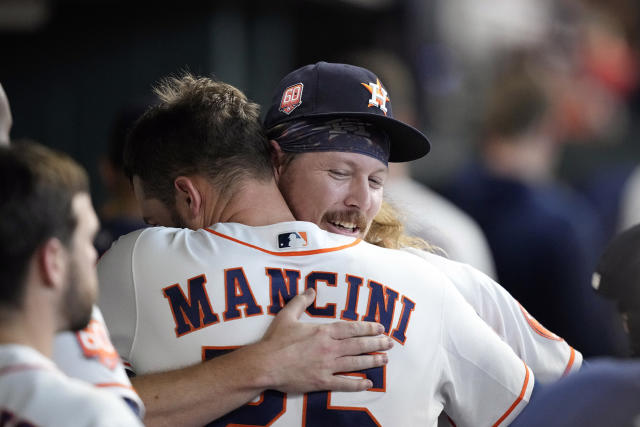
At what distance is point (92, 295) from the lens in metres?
1.53

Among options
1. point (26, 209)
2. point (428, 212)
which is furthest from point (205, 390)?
point (428, 212)

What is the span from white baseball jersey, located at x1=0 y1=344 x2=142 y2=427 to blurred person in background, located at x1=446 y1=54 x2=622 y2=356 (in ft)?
10.00

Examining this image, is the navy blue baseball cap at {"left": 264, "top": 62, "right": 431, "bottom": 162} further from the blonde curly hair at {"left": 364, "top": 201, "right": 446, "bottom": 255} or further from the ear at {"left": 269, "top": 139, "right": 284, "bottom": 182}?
the blonde curly hair at {"left": 364, "top": 201, "right": 446, "bottom": 255}

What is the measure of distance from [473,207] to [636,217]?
2.94 feet

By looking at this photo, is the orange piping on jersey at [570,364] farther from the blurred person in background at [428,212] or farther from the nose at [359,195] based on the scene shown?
the blurred person in background at [428,212]

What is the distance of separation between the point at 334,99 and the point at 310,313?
582 mm

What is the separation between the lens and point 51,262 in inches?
57.1

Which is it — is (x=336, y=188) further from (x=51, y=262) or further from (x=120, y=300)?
(x=51, y=262)

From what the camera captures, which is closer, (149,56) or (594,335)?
(594,335)

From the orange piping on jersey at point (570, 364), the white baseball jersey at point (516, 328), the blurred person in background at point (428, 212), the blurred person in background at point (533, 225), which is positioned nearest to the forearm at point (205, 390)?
the white baseball jersey at point (516, 328)

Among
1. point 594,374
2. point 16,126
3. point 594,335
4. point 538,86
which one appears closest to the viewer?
point 594,374

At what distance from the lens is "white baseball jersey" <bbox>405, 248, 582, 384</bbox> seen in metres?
2.22

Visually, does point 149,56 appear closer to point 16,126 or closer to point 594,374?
point 16,126

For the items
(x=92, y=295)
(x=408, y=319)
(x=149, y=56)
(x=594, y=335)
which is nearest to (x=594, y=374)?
(x=408, y=319)
